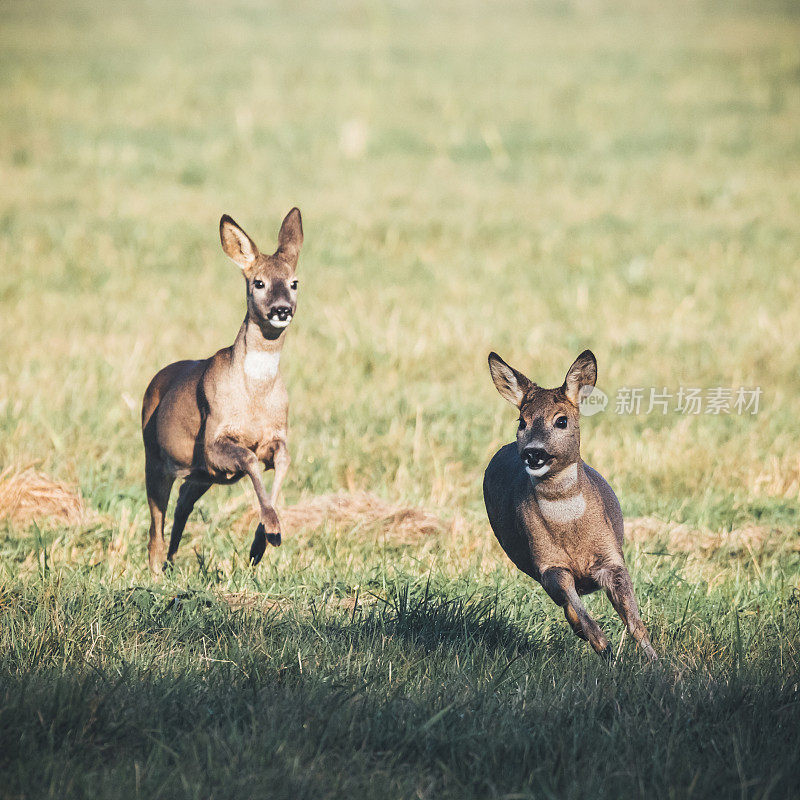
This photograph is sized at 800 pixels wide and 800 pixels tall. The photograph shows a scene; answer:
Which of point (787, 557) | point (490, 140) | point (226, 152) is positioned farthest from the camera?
point (490, 140)

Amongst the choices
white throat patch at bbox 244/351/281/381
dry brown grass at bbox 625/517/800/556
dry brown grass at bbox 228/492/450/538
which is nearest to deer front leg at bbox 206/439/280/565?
white throat patch at bbox 244/351/281/381

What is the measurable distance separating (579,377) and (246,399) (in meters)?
1.20

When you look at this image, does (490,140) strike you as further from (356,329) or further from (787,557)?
(787,557)

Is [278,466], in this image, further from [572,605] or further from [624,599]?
[624,599]

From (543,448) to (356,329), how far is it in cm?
767

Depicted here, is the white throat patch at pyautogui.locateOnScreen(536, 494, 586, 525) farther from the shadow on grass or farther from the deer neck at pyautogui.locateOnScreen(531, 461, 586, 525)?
the shadow on grass

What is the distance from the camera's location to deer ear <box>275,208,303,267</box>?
3.97m

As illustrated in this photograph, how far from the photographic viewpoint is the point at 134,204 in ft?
56.9

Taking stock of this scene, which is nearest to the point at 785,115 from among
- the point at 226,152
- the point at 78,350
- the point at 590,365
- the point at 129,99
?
the point at 226,152

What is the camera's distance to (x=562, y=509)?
424 centimetres

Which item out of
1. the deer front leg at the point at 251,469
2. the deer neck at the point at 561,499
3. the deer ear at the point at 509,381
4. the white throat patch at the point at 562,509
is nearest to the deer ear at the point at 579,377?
the deer ear at the point at 509,381

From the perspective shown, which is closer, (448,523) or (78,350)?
(448,523)

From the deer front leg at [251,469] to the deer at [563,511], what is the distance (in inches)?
34.5

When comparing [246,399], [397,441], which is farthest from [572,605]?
[397,441]
